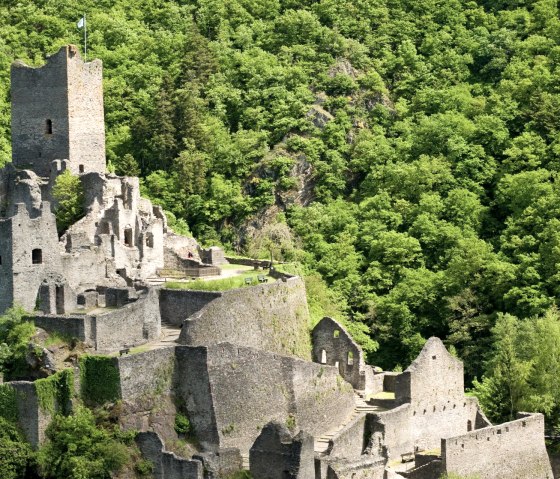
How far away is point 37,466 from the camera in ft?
186

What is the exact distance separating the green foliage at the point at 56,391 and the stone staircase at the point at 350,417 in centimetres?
874

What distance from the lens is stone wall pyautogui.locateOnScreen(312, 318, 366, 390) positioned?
68.2 m

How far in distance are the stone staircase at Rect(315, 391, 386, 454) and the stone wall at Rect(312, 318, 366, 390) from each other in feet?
3.24

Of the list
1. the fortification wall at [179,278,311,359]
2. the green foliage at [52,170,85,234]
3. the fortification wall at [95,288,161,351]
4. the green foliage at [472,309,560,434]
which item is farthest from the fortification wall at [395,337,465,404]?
the green foliage at [52,170,85,234]

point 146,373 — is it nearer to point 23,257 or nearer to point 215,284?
point 23,257

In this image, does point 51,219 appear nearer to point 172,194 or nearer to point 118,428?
point 118,428

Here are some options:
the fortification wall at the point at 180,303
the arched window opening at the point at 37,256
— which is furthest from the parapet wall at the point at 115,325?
the arched window opening at the point at 37,256

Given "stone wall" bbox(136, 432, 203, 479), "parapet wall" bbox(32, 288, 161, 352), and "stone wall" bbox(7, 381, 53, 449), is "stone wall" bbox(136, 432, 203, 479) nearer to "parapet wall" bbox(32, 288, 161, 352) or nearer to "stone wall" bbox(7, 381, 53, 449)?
"stone wall" bbox(7, 381, 53, 449)

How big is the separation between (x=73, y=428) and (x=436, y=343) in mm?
16518

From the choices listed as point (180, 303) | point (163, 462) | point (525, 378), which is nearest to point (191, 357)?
point (163, 462)

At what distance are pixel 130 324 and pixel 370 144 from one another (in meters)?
34.9

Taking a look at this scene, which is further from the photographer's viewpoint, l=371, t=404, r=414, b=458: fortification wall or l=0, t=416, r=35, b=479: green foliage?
l=371, t=404, r=414, b=458: fortification wall

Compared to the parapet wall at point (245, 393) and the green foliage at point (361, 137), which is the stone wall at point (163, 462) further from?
the green foliage at point (361, 137)

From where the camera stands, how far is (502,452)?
64.9 metres
